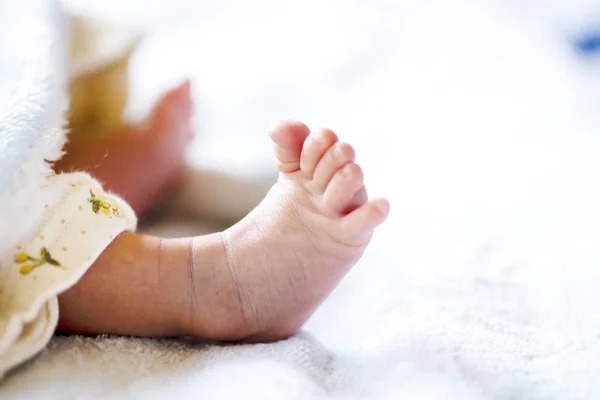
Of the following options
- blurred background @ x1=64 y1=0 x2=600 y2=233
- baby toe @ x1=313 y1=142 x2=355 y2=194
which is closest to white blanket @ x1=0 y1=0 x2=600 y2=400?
blurred background @ x1=64 y1=0 x2=600 y2=233

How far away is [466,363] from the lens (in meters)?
0.39

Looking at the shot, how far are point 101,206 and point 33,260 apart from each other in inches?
2.9

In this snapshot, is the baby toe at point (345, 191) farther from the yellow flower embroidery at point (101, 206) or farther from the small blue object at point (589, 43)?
the small blue object at point (589, 43)

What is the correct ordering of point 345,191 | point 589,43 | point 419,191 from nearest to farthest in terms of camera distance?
1. point 345,191
2. point 419,191
3. point 589,43

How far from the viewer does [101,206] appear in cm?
48

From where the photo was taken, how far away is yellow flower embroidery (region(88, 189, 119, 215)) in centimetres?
47

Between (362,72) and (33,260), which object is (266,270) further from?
(362,72)

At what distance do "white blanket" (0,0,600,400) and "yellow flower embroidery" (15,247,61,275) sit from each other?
0.06 meters

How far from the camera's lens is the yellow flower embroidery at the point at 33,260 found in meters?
0.41

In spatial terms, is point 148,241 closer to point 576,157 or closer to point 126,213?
point 126,213

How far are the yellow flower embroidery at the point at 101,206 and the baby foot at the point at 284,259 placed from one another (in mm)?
91

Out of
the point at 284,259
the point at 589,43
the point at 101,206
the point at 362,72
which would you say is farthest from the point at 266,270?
the point at 589,43

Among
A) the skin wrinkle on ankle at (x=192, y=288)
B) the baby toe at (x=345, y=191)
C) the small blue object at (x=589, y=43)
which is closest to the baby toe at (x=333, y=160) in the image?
the baby toe at (x=345, y=191)

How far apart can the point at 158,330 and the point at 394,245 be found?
0.23 m
